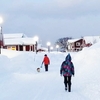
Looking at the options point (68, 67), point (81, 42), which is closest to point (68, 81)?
point (68, 67)

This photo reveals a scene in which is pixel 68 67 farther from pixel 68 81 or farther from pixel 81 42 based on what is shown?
pixel 81 42

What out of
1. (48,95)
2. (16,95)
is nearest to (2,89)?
(16,95)

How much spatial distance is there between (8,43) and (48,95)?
5662 centimetres

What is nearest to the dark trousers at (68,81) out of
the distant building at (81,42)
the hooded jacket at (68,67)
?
the hooded jacket at (68,67)

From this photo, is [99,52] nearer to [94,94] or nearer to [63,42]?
[94,94]

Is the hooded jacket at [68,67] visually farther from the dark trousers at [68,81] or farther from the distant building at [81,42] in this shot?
the distant building at [81,42]

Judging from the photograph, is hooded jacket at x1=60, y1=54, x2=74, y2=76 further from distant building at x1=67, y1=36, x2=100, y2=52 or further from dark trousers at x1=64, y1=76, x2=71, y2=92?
distant building at x1=67, y1=36, x2=100, y2=52

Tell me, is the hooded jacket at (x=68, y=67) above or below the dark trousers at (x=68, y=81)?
above

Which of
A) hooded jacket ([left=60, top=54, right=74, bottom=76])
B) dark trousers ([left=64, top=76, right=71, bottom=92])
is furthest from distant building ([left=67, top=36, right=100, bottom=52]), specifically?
hooded jacket ([left=60, top=54, right=74, bottom=76])

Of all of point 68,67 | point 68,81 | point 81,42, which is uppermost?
point 81,42

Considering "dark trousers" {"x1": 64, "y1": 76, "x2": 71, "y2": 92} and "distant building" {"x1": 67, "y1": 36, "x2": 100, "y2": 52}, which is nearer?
"dark trousers" {"x1": 64, "y1": 76, "x2": 71, "y2": 92}

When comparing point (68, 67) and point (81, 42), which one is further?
point (81, 42)

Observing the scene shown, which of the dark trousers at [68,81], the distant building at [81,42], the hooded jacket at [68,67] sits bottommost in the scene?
the dark trousers at [68,81]

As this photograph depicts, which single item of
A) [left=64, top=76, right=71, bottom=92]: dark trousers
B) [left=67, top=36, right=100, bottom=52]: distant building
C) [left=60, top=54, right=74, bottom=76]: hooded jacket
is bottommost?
[left=64, top=76, right=71, bottom=92]: dark trousers
